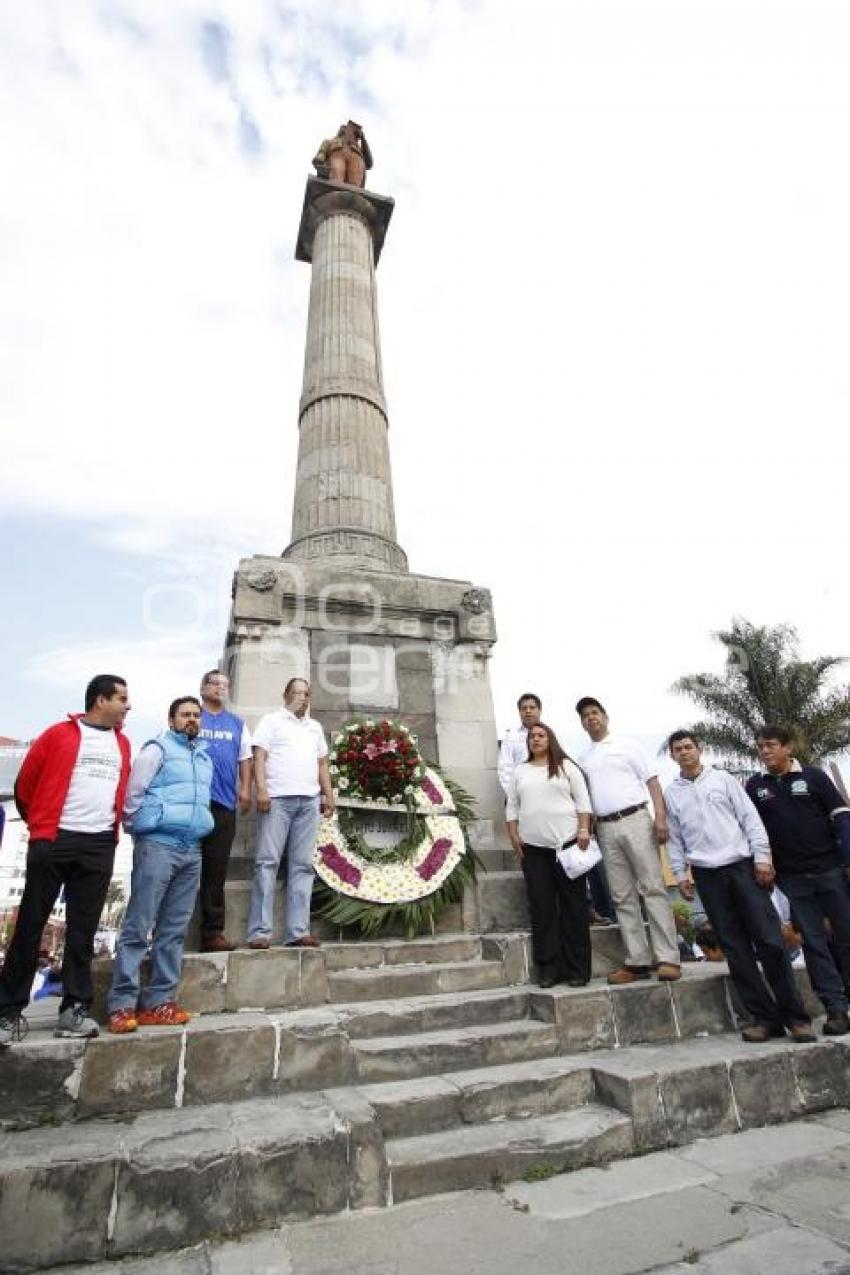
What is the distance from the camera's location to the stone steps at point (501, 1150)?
10.4ft

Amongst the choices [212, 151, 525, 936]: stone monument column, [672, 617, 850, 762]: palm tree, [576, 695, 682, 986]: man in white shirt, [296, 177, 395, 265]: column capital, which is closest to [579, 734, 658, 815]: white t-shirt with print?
[576, 695, 682, 986]: man in white shirt

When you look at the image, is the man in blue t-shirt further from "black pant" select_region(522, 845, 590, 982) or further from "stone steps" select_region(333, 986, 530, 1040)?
"black pant" select_region(522, 845, 590, 982)

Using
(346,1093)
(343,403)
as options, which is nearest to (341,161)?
(343,403)

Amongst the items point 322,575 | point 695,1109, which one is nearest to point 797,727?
point 322,575

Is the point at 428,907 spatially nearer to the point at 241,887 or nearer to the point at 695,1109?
the point at 241,887

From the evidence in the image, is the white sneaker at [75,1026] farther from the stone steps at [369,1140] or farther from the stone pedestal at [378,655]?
the stone pedestal at [378,655]

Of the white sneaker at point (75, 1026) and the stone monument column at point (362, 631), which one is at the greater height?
the stone monument column at point (362, 631)

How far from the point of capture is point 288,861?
17.5 ft

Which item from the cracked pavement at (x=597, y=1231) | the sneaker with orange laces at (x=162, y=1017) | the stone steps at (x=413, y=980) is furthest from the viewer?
the stone steps at (x=413, y=980)

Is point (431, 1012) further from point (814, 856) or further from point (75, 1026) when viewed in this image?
point (814, 856)

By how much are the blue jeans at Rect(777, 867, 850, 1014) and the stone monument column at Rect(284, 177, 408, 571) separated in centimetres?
581

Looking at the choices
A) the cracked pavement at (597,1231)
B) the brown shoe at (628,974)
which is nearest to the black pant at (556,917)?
the brown shoe at (628,974)

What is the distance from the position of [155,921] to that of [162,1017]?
0.56m

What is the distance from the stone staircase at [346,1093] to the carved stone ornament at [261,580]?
3.90 metres
